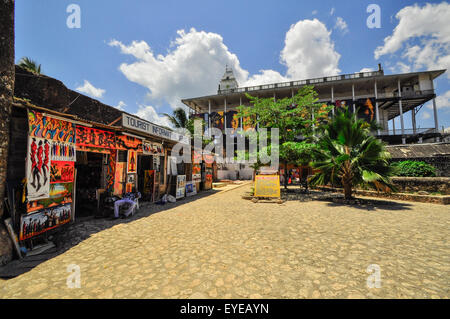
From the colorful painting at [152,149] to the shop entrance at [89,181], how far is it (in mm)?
1838

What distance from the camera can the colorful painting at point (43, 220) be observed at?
12.5ft

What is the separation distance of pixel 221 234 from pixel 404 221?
18.6ft

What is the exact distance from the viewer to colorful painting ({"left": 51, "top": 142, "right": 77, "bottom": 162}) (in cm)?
463

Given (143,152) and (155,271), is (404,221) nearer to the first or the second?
(155,271)

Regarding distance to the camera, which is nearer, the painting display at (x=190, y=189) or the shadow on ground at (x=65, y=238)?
the shadow on ground at (x=65, y=238)

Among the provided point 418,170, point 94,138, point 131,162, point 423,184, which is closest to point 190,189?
point 131,162

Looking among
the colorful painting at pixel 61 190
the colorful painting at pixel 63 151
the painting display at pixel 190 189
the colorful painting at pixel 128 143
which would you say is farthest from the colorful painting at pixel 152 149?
the colorful painting at pixel 61 190

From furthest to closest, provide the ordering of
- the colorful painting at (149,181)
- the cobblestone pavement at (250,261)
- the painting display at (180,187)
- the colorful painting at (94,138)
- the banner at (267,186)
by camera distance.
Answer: the painting display at (180,187), the banner at (267,186), the colorful painting at (149,181), the colorful painting at (94,138), the cobblestone pavement at (250,261)

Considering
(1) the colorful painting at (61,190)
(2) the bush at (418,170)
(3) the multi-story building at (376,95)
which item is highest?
(3) the multi-story building at (376,95)

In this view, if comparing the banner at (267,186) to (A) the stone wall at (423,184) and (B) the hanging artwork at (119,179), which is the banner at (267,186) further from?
(B) the hanging artwork at (119,179)

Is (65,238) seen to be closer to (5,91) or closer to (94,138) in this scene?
(94,138)

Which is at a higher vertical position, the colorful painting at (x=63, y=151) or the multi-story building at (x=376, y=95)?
the multi-story building at (x=376, y=95)

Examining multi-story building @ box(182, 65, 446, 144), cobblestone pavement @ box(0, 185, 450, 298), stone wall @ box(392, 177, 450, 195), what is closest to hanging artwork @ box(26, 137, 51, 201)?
cobblestone pavement @ box(0, 185, 450, 298)

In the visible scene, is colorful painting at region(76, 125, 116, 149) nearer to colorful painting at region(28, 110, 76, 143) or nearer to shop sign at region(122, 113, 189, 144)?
colorful painting at region(28, 110, 76, 143)
